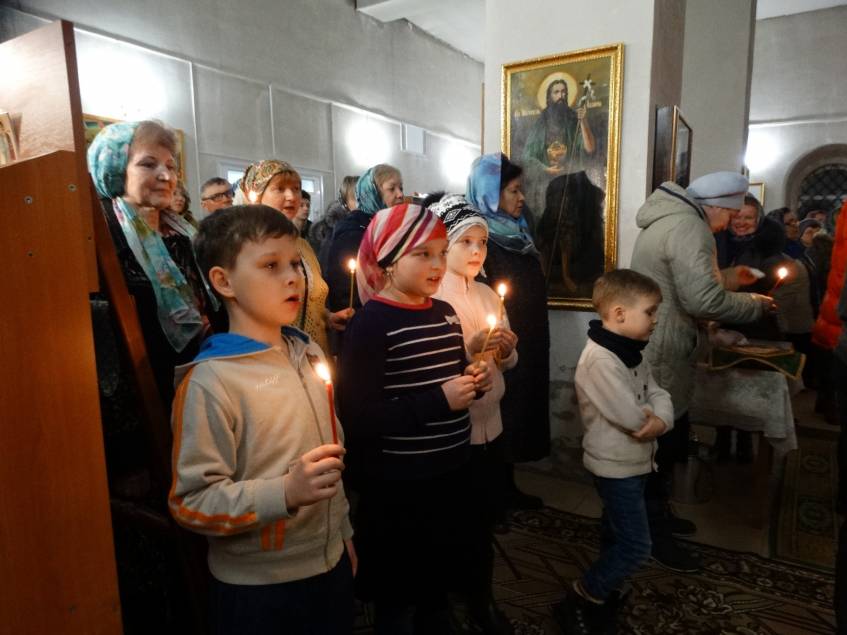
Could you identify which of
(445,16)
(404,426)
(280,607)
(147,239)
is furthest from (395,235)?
(445,16)

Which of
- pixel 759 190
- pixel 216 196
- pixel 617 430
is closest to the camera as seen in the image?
pixel 617 430

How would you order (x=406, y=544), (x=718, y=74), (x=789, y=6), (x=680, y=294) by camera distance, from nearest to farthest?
(x=406, y=544), (x=680, y=294), (x=718, y=74), (x=789, y=6)

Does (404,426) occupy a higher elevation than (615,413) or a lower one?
higher

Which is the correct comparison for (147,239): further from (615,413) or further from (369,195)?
(369,195)

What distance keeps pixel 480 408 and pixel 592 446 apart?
484mm

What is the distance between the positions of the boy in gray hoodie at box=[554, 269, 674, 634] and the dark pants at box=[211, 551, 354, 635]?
115 centimetres

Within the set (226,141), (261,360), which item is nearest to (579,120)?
(261,360)

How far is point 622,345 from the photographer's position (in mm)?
2102

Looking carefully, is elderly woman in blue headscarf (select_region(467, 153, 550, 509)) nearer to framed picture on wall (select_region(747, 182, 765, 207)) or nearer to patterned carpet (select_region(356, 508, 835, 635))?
patterned carpet (select_region(356, 508, 835, 635))

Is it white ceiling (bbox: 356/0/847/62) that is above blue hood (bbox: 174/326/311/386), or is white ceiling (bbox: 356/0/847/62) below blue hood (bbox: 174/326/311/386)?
above

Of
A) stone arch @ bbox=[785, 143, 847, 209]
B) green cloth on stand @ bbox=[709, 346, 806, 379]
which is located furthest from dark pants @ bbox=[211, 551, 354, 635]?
stone arch @ bbox=[785, 143, 847, 209]

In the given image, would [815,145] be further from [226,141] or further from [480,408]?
[480,408]

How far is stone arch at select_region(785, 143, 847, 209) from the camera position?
972 cm

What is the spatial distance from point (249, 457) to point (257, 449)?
0.02m
